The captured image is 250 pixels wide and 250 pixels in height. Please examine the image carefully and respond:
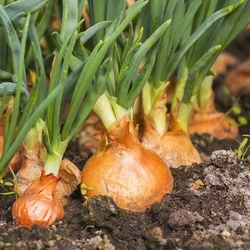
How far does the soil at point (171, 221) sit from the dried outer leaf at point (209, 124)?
48cm

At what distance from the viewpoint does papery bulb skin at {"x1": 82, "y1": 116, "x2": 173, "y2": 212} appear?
66.0 inches

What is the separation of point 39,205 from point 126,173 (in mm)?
241

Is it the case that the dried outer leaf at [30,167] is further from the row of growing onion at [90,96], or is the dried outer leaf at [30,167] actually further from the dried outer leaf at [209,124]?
the dried outer leaf at [209,124]

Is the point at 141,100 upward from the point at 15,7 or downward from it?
downward

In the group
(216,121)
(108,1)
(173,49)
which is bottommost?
(216,121)

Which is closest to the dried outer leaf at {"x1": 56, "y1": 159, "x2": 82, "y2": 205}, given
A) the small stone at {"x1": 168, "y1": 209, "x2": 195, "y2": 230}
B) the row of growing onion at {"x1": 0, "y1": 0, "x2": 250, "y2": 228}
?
the row of growing onion at {"x1": 0, "y1": 0, "x2": 250, "y2": 228}

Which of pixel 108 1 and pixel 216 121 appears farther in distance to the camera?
pixel 216 121

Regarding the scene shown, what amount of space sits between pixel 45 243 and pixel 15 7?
62 cm

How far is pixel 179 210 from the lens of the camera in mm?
1609

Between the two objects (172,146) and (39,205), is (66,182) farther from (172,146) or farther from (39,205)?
(172,146)

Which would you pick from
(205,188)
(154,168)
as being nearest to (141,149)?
(154,168)

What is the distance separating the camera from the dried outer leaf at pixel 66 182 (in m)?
1.76

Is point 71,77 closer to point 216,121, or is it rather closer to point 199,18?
point 199,18

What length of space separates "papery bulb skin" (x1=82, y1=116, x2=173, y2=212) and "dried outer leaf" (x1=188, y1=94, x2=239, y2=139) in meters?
0.59
